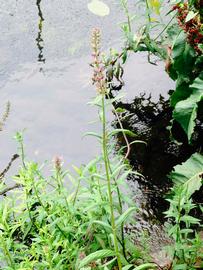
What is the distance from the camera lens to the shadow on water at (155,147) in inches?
125

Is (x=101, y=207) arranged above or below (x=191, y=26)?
below

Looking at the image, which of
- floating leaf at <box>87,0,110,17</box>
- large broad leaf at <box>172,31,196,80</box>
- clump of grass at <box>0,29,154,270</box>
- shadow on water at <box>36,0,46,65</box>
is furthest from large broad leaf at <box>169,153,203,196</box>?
shadow on water at <box>36,0,46,65</box>

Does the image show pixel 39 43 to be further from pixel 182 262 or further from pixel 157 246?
pixel 182 262

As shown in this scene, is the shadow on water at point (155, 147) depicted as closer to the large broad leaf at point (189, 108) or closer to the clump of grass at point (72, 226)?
the large broad leaf at point (189, 108)

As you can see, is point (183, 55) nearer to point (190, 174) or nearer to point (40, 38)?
point (190, 174)

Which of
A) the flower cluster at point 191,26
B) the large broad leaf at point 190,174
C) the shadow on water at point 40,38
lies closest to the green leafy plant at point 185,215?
the large broad leaf at point 190,174

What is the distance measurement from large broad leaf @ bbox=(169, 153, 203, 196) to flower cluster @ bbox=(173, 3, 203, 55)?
2.32 ft

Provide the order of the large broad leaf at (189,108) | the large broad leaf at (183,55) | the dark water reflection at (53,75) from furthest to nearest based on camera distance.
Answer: the dark water reflection at (53,75) → the large broad leaf at (183,55) → the large broad leaf at (189,108)

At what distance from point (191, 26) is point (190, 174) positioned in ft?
2.94

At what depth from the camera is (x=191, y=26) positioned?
3.06 meters

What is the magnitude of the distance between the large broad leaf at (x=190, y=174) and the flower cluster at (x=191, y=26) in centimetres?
71

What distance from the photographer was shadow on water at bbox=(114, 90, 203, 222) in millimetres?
3167

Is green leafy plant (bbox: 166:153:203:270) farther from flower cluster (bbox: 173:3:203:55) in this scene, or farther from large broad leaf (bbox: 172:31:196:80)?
flower cluster (bbox: 173:3:203:55)

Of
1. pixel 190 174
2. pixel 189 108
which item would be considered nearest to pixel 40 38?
pixel 189 108
